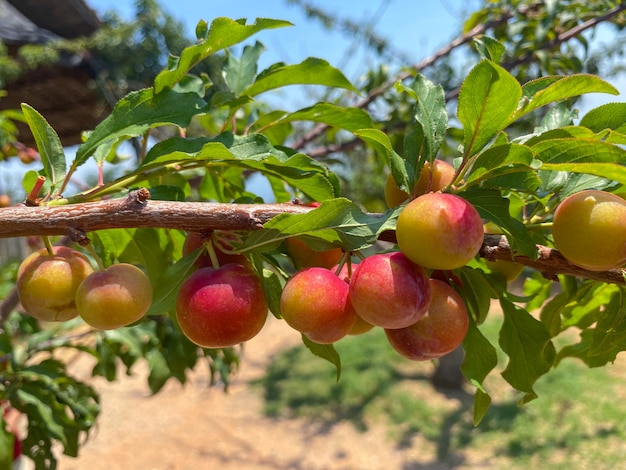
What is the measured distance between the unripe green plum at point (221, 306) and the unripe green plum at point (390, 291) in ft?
0.40

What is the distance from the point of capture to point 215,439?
3.46 m

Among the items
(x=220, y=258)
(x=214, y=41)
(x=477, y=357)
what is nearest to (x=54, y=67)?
(x=214, y=41)

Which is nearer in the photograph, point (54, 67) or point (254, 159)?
point (254, 159)

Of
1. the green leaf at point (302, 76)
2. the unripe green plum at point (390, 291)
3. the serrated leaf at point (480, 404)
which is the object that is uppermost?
the green leaf at point (302, 76)

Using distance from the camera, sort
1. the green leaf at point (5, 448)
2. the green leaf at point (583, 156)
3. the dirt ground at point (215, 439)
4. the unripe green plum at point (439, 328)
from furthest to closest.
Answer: the dirt ground at point (215, 439) < the green leaf at point (5, 448) < the unripe green plum at point (439, 328) < the green leaf at point (583, 156)

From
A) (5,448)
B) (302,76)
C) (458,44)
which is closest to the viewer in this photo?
(302,76)

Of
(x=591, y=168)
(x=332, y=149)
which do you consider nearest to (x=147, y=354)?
(x=332, y=149)

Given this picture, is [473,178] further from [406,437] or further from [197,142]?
[406,437]

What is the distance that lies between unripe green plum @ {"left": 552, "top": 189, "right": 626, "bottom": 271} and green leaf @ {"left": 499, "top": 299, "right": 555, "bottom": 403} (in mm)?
145

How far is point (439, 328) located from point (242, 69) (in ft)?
1.94

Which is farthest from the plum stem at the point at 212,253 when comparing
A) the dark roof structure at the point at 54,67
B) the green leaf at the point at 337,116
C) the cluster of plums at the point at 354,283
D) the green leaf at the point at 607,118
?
the dark roof structure at the point at 54,67

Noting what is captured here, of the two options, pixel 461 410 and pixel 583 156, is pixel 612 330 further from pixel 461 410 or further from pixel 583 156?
pixel 461 410

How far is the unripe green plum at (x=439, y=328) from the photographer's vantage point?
0.55 m

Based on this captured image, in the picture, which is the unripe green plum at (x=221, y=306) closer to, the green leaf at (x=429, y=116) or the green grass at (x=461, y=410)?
the green leaf at (x=429, y=116)
